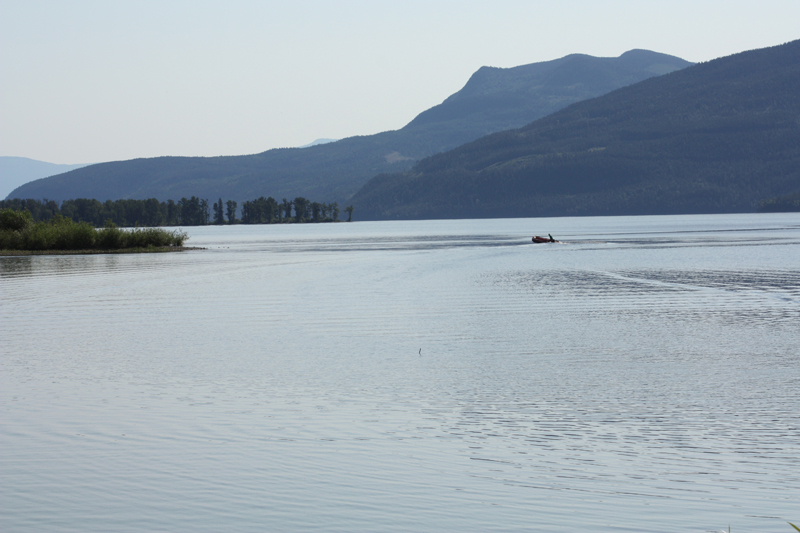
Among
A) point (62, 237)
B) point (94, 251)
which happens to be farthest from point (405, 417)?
point (62, 237)

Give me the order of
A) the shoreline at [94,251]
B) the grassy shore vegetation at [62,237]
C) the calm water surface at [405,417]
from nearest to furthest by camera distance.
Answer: the calm water surface at [405,417], the shoreline at [94,251], the grassy shore vegetation at [62,237]

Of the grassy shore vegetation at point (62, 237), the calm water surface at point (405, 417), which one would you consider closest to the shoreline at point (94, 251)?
the grassy shore vegetation at point (62, 237)

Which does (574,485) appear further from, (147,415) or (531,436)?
(147,415)

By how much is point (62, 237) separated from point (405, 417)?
96288 mm

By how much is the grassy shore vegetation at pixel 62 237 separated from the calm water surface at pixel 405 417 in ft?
221

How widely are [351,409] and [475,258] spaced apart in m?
64.7

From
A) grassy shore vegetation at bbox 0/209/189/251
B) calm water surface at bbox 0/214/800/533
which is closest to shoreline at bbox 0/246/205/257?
grassy shore vegetation at bbox 0/209/189/251

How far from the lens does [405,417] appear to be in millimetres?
16578

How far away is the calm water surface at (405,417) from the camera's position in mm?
11297

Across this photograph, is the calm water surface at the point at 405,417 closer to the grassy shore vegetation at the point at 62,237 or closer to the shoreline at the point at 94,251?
the shoreline at the point at 94,251

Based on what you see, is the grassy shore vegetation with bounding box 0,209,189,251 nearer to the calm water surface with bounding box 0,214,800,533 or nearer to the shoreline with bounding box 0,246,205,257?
the shoreline with bounding box 0,246,205,257

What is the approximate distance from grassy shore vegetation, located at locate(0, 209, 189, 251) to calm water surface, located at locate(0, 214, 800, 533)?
67.3 meters

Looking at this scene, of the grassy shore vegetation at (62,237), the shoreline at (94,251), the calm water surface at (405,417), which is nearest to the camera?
the calm water surface at (405,417)

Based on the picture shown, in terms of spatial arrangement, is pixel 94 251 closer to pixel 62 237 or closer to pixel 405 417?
pixel 62 237
